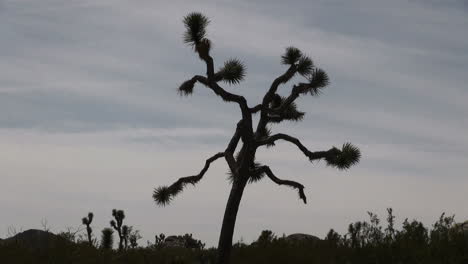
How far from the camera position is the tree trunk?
60.2 feet

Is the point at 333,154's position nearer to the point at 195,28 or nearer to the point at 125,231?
the point at 195,28

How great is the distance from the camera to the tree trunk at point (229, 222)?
722 inches

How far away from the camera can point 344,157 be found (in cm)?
1967

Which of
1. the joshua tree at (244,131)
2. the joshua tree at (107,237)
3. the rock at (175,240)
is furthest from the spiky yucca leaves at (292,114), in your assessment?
the rock at (175,240)

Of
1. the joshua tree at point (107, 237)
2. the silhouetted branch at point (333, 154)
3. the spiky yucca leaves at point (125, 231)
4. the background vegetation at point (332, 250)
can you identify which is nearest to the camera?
the background vegetation at point (332, 250)

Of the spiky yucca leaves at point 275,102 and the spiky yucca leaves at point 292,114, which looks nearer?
the spiky yucca leaves at point 292,114

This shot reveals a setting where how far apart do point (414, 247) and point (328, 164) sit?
17.6ft

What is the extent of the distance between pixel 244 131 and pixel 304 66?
3031 millimetres

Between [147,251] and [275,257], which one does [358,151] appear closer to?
[275,257]

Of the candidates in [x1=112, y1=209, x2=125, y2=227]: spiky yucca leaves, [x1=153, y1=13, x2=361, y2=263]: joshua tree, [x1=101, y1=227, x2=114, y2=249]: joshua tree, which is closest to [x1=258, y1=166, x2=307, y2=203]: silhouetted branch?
[x1=153, y1=13, x2=361, y2=263]: joshua tree

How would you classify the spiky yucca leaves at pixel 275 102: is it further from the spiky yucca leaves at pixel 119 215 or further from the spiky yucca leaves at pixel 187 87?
the spiky yucca leaves at pixel 119 215

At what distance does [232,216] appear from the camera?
18.8 m

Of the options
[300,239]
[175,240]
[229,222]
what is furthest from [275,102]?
[175,240]

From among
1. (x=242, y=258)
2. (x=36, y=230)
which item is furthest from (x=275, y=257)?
(x=36, y=230)
